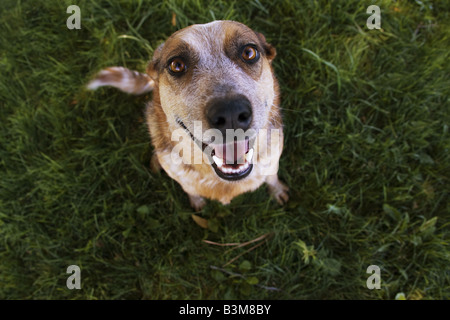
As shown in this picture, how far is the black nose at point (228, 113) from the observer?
1822 mm

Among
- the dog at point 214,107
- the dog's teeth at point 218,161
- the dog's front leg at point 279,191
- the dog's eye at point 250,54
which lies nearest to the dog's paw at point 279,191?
the dog's front leg at point 279,191

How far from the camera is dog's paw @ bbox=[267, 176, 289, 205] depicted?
10.8ft

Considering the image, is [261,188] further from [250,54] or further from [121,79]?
[121,79]

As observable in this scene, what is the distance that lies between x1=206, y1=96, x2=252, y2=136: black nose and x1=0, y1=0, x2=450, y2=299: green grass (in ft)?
5.19

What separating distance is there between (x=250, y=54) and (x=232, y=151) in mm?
753

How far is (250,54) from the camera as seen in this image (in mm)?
2312

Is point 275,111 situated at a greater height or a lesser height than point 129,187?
greater

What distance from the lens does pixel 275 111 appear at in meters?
2.60

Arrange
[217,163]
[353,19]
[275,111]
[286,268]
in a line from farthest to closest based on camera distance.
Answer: [353,19]
[286,268]
[275,111]
[217,163]

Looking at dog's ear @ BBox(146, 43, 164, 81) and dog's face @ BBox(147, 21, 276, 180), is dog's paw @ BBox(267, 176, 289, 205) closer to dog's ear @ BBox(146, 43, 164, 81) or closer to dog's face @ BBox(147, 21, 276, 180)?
dog's face @ BBox(147, 21, 276, 180)

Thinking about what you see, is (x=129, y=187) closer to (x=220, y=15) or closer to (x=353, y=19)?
(x=220, y=15)

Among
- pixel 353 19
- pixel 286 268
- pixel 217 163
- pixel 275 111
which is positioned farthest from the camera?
pixel 353 19

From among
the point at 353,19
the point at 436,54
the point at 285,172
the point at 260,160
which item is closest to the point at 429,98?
the point at 436,54

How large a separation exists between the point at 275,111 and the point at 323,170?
1.10 m
